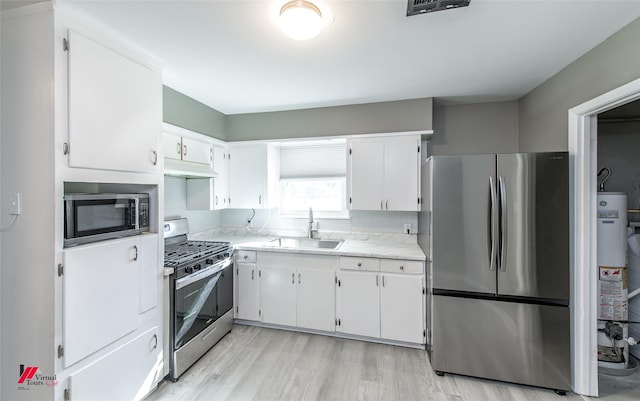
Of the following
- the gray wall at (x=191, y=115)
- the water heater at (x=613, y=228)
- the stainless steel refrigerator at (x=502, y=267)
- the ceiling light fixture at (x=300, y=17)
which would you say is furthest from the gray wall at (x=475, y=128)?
the gray wall at (x=191, y=115)

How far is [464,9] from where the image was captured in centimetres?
146

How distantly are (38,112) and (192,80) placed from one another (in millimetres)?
1207

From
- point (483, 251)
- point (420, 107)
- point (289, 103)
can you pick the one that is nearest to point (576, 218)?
point (483, 251)

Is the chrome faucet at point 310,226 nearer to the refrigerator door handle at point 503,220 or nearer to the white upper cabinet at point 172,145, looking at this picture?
the white upper cabinet at point 172,145

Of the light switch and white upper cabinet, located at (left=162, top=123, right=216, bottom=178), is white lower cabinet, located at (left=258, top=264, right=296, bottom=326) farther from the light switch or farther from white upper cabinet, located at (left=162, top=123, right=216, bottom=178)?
the light switch

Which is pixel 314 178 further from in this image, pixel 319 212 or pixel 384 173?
pixel 384 173

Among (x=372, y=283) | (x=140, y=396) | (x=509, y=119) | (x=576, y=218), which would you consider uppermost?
(x=509, y=119)

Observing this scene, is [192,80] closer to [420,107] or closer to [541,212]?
[420,107]

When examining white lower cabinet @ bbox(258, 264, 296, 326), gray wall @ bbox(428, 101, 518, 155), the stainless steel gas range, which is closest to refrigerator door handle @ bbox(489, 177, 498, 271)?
gray wall @ bbox(428, 101, 518, 155)

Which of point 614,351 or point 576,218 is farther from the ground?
point 576,218

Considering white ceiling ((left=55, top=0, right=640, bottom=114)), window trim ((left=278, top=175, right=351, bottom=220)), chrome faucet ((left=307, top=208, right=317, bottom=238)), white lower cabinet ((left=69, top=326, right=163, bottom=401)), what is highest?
white ceiling ((left=55, top=0, right=640, bottom=114))

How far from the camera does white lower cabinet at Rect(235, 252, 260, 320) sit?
2940 mm

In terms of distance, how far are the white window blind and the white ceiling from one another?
0.85 metres

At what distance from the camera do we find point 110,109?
1666mm
